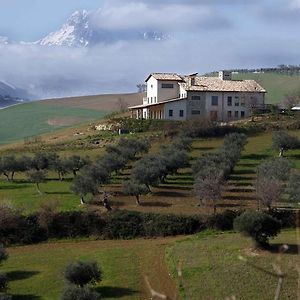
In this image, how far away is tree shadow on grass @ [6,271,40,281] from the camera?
107 feet

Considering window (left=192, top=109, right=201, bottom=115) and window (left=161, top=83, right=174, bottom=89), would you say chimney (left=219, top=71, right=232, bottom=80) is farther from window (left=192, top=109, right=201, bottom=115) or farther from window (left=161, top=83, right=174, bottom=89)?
window (left=192, top=109, right=201, bottom=115)

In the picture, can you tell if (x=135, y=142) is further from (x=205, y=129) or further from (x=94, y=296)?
(x=94, y=296)

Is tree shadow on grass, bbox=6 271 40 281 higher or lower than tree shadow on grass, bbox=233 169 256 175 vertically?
lower

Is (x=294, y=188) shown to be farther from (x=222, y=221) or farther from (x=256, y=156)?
(x=256, y=156)

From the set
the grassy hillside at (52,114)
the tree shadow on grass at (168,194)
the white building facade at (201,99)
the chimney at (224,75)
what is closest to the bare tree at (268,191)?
the tree shadow on grass at (168,194)

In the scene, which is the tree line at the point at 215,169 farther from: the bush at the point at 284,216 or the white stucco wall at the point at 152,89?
the white stucco wall at the point at 152,89

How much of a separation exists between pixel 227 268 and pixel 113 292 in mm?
6201

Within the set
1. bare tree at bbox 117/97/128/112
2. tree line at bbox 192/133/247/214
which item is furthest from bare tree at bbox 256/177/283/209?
bare tree at bbox 117/97/128/112

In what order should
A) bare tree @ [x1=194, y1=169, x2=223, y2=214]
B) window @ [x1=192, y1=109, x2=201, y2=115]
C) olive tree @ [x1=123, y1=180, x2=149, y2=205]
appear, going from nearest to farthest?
bare tree @ [x1=194, y1=169, x2=223, y2=214], olive tree @ [x1=123, y1=180, x2=149, y2=205], window @ [x1=192, y1=109, x2=201, y2=115]

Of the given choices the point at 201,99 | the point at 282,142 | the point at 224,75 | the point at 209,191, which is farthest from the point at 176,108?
the point at 209,191

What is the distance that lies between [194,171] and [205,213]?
1033 cm

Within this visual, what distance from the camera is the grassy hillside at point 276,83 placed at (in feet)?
489

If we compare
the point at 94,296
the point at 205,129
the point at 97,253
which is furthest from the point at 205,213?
the point at 205,129

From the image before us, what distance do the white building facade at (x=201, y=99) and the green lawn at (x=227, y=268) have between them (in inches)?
1791
